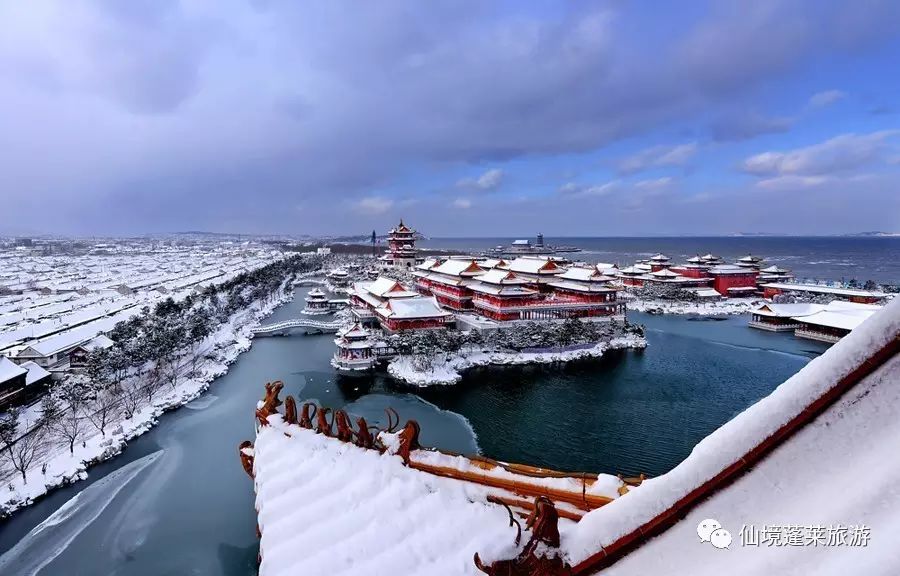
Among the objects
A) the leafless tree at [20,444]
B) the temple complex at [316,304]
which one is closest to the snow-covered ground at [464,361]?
the leafless tree at [20,444]

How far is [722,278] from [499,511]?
53356 millimetres

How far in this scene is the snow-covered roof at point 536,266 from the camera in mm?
34969

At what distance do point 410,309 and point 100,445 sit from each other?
17.2 meters

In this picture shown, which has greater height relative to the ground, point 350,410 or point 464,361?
point 464,361

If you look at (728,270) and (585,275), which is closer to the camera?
(585,275)

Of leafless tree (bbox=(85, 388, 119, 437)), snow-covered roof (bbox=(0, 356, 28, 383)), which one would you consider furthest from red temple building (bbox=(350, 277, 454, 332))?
snow-covered roof (bbox=(0, 356, 28, 383))

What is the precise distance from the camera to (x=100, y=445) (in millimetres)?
14695

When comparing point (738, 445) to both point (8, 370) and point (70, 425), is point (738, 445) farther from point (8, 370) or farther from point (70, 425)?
point (8, 370)

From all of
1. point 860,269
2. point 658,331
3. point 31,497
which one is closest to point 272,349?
point 31,497

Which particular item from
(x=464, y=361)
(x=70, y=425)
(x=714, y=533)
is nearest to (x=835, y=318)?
(x=464, y=361)

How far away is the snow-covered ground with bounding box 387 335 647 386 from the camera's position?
21625 millimetres

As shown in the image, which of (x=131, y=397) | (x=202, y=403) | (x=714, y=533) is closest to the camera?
(x=714, y=533)

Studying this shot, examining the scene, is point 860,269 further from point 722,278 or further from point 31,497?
point 31,497

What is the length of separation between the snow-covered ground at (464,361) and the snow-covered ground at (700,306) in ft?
49.3
